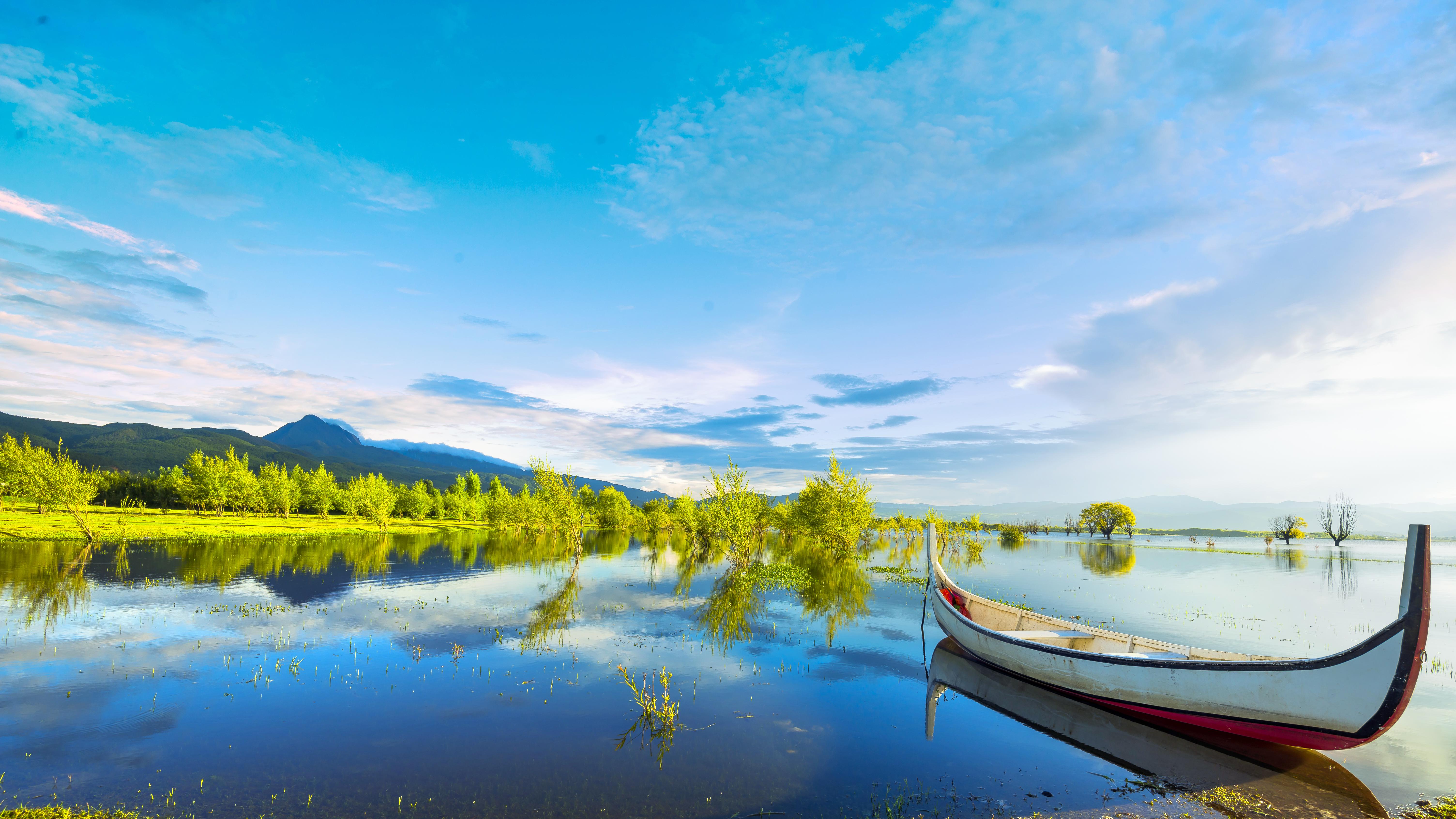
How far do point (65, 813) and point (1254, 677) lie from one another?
20.5 meters

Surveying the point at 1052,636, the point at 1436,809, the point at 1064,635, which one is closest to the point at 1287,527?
the point at 1064,635

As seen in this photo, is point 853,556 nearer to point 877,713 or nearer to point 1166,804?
point 877,713

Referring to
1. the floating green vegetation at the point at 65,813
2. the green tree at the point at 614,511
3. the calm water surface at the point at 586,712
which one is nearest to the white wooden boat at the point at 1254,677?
the calm water surface at the point at 586,712

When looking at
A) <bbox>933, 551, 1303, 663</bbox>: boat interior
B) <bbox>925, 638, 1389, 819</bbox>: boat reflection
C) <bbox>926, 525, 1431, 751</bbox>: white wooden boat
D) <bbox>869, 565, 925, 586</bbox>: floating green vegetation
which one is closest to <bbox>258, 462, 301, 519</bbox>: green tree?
<bbox>869, 565, 925, 586</bbox>: floating green vegetation

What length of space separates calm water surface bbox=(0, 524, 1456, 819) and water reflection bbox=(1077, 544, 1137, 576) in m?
20.0

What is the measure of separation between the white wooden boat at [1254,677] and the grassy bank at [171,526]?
69638 mm

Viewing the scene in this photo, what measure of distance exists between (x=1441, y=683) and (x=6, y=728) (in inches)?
1484

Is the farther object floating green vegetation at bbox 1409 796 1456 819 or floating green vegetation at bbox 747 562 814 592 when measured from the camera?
floating green vegetation at bbox 747 562 814 592

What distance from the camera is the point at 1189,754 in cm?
1150

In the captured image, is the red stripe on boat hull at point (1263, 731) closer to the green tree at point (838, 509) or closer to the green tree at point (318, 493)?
the green tree at point (838, 509)

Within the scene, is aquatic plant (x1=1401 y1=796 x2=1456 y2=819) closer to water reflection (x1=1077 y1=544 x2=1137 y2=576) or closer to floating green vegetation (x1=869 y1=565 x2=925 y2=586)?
floating green vegetation (x1=869 y1=565 x2=925 y2=586)

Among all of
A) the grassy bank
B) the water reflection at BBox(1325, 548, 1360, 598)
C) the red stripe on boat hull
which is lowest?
the grassy bank

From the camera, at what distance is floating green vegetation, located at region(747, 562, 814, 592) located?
32.6 meters

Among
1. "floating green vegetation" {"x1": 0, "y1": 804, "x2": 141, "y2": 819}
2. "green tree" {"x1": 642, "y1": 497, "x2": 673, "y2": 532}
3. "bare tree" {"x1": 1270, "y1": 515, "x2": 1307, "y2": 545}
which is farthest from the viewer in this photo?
"bare tree" {"x1": 1270, "y1": 515, "x2": 1307, "y2": 545}
